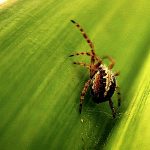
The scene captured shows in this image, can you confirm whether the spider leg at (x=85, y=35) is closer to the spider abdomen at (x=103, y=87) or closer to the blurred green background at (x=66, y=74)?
the blurred green background at (x=66, y=74)

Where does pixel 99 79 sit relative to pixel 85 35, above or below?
below

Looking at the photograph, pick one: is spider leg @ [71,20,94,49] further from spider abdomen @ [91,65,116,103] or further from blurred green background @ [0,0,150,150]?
spider abdomen @ [91,65,116,103]

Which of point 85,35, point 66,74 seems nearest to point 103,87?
point 66,74

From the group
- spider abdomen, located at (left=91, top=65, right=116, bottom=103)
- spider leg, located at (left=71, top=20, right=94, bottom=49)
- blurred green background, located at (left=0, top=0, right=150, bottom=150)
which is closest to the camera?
blurred green background, located at (left=0, top=0, right=150, bottom=150)

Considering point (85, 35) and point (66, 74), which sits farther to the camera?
point (85, 35)

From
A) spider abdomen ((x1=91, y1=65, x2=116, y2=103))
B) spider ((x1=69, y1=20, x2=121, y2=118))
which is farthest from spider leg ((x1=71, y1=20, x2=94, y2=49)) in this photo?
spider abdomen ((x1=91, y1=65, x2=116, y2=103))

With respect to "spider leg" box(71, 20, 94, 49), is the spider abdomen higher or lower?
lower

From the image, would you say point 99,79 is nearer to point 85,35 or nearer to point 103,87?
point 103,87
